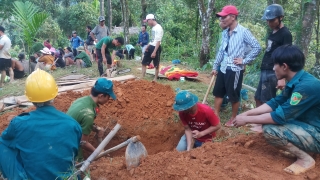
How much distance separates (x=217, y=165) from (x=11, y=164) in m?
1.90

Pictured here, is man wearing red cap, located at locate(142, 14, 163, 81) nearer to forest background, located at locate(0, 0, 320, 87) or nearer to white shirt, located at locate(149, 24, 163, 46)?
white shirt, located at locate(149, 24, 163, 46)

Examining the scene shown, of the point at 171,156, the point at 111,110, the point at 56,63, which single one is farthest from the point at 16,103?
the point at 56,63

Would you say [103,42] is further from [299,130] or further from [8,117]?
[299,130]

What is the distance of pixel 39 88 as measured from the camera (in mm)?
2521

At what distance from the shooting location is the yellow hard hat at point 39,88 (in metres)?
2.52

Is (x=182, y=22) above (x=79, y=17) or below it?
below

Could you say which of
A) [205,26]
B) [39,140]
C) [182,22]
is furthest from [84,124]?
[182,22]

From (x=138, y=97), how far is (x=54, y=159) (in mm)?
3616

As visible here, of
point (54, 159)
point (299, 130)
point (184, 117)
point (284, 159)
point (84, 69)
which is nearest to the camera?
point (54, 159)

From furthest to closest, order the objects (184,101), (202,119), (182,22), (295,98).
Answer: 1. (182,22)
2. (202,119)
3. (184,101)
4. (295,98)

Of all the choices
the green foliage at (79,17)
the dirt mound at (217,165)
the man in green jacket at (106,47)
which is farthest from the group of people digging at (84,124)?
the green foliage at (79,17)

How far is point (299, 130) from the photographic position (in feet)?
9.06

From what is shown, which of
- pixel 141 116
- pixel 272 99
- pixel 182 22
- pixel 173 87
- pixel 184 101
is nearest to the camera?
pixel 272 99

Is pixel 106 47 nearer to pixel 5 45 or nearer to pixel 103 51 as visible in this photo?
pixel 103 51
